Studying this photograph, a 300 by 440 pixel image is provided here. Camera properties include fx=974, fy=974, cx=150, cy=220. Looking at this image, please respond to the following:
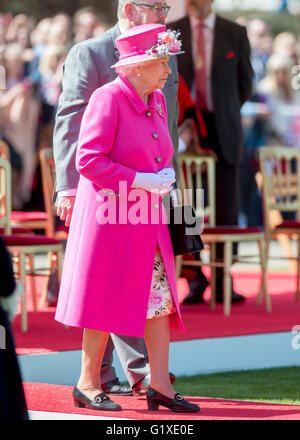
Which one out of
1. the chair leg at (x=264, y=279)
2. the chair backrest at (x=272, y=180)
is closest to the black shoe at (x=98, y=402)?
the chair leg at (x=264, y=279)

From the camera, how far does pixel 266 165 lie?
24.9ft

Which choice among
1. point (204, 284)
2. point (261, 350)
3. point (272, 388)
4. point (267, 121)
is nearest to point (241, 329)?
point (261, 350)

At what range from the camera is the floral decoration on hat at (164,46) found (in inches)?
145

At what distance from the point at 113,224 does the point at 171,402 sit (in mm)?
740

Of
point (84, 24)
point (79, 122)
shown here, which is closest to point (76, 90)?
point (79, 122)

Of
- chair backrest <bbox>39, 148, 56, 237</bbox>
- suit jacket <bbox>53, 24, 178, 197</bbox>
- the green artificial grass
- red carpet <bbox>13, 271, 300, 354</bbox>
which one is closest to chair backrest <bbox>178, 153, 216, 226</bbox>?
red carpet <bbox>13, 271, 300, 354</bbox>

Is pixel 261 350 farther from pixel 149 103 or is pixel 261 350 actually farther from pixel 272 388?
pixel 149 103

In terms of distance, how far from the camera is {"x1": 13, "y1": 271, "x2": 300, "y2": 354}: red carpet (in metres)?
5.26

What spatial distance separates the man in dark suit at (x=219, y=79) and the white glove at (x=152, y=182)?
3.62 metres

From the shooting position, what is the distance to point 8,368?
2.78m

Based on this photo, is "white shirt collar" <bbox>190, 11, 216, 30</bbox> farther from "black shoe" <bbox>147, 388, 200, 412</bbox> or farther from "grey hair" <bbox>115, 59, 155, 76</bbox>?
"black shoe" <bbox>147, 388, 200, 412</bbox>

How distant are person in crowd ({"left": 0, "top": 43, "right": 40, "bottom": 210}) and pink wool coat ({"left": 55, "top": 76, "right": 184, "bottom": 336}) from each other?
5.67 meters

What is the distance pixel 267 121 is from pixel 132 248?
8536 mm
